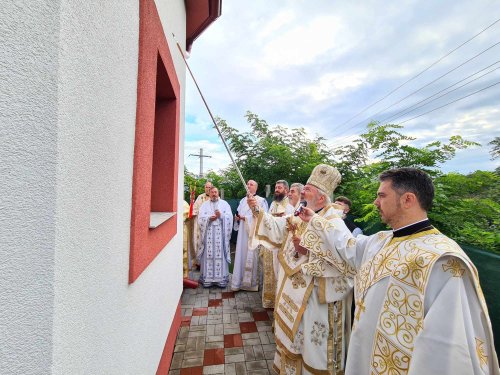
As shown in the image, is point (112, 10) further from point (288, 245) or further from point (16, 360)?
point (288, 245)

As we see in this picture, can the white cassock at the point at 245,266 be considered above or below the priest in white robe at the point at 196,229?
below

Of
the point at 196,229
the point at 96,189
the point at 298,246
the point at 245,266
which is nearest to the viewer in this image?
the point at 96,189

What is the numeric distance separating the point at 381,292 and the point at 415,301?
9.6 inches

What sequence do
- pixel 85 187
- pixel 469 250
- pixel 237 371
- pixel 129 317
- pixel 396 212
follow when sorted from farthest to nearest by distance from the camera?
pixel 237 371, pixel 469 250, pixel 396 212, pixel 129 317, pixel 85 187

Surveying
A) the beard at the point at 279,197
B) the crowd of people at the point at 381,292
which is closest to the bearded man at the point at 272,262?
the beard at the point at 279,197

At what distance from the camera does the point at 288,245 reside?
298 centimetres

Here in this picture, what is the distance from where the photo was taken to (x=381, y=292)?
1.67 m

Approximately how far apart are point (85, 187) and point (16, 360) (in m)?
0.48

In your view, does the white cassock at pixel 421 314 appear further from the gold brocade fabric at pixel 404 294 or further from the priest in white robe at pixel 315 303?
the priest in white robe at pixel 315 303

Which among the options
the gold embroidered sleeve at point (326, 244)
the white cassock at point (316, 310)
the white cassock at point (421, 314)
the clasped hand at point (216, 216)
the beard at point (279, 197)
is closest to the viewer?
the white cassock at point (421, 314)

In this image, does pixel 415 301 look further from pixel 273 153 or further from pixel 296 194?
pixel 273 153

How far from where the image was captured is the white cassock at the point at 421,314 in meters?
1.25

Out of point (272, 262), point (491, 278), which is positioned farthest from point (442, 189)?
point (272, 262)

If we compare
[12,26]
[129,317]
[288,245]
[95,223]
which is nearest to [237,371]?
[288,245]
